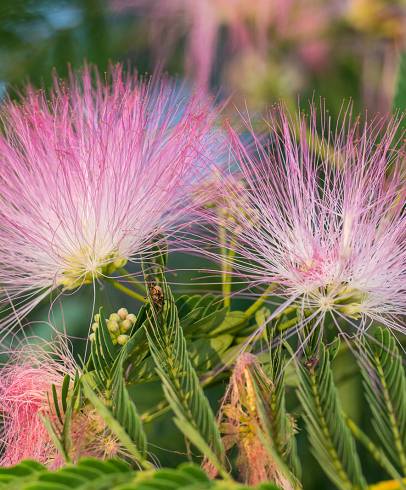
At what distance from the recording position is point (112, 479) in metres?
0.86

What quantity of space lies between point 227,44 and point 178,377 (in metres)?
2.06

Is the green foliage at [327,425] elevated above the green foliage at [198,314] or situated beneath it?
situated beneath

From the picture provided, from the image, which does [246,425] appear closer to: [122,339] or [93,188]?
[122,339]

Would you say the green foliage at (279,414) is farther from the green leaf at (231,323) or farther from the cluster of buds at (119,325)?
the cluster of buds at (119,325)

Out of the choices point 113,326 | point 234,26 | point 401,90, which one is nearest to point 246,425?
point 113,326

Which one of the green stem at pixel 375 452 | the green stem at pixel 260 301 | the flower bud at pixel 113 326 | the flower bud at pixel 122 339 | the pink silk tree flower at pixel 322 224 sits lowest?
the green stem at pixel 375 452

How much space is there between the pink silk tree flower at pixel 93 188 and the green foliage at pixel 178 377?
0.46 ft

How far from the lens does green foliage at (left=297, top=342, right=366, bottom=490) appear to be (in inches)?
35.3

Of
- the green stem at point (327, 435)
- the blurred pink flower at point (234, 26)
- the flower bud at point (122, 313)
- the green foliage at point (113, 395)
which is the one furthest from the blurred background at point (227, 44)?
the green stem at point (327, 435)

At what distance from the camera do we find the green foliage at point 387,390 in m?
0.96

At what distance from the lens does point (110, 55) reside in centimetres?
229

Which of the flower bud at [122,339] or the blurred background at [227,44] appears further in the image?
the blurred background at [227,44]

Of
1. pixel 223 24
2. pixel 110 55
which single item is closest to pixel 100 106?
pixel 110 55

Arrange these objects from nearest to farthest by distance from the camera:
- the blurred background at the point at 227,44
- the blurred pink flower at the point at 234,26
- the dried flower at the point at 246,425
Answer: the dried flower at the point at 246,425, the blurred background at the point at 227,44, the blurred pink flower at the point at 234,26
